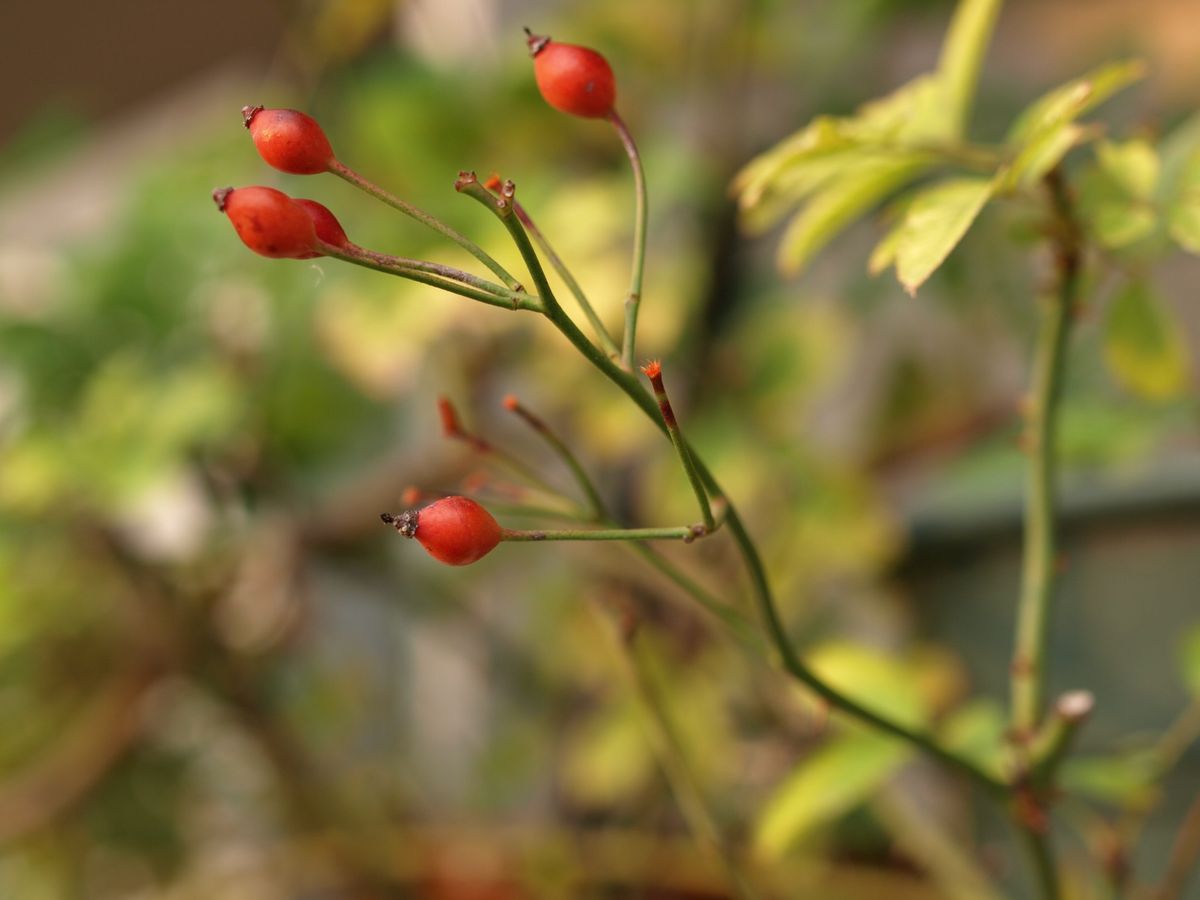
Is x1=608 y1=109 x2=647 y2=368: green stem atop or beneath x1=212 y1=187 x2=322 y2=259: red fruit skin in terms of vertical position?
A: atop

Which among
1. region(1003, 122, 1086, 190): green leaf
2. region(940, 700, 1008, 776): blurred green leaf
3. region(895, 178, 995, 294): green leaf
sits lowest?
region(940, 700, 1008, 776): blurred green leaf

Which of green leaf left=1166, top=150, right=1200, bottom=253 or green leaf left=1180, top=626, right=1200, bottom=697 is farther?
green leaf left=1180, top=626, right=1200, bottom=697

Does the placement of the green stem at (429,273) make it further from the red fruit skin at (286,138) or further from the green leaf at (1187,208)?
the green leaf at (1187,208)

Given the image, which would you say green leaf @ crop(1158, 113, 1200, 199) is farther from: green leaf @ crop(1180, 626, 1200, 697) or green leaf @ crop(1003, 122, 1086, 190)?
green leaf @ crop(1180, 626, 1200, 697)

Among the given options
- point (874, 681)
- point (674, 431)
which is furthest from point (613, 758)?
point (674, 431)

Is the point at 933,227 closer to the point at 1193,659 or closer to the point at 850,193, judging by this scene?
the point at 850,193

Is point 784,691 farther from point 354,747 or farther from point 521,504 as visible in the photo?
point 354,747

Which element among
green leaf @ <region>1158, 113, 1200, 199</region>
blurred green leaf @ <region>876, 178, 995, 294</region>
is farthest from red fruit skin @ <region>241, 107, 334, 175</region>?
green leaf @ <region>1158, 113, 1200, 199</region>
